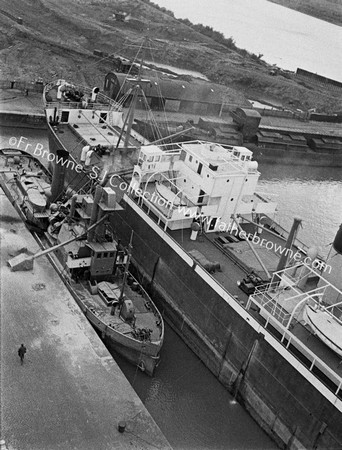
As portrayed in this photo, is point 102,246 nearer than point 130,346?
No

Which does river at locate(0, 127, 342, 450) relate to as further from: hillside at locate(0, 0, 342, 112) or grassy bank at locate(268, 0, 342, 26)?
grassy bank at locate(268, 0, 342, 26)

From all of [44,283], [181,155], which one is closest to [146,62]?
[181,155]

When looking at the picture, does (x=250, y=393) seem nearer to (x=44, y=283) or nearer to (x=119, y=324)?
(x=119, y=324)

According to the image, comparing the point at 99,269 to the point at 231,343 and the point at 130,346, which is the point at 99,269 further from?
the point at 231,343

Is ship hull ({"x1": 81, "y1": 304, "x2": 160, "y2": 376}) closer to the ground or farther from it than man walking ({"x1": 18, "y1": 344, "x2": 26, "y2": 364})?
closer to the ground

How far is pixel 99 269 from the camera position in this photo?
2477 cm

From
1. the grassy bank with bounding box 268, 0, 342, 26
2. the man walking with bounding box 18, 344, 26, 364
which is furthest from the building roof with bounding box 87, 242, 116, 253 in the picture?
the grassy bank with bounding box 268, 0, 342, 26

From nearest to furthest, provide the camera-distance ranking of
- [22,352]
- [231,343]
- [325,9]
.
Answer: [22,352], [231,343], [325,9]

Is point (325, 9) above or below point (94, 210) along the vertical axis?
above

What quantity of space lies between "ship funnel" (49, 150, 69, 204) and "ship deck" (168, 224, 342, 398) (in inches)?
276

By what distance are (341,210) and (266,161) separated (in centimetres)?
1108

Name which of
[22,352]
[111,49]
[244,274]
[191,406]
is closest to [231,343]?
[191,406]

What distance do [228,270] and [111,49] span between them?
188 feet

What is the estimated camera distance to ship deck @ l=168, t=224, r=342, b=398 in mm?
19406
